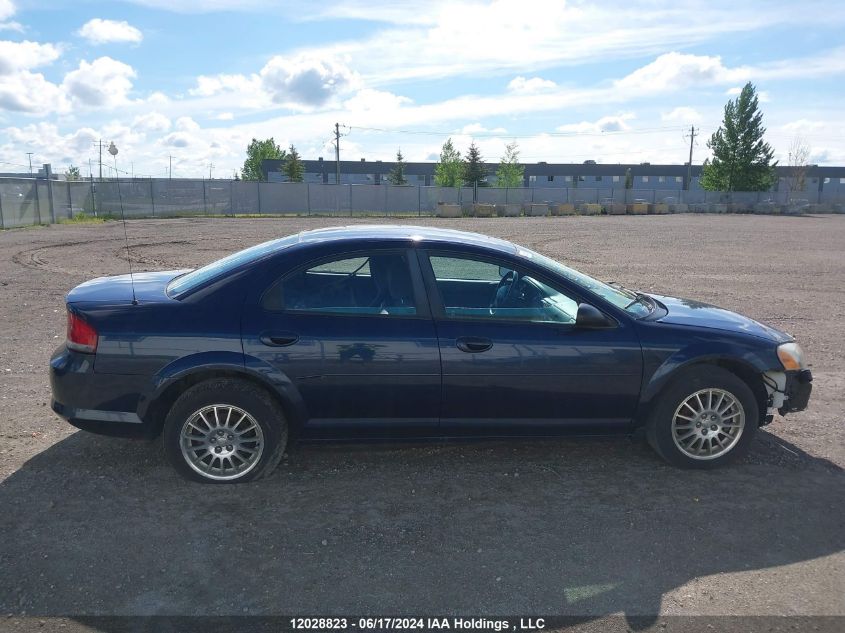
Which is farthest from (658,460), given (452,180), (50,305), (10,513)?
(452,180)

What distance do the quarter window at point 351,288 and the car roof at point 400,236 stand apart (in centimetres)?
15

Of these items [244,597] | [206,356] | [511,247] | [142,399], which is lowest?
[244,597]

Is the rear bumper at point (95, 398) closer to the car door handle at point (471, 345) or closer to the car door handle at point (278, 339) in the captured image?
the car door handle at point (278, 339)

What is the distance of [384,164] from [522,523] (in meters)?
93.8

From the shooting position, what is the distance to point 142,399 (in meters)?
4.19

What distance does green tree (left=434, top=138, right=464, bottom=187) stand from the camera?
71875mm

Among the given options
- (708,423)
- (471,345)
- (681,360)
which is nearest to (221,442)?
(471,345)

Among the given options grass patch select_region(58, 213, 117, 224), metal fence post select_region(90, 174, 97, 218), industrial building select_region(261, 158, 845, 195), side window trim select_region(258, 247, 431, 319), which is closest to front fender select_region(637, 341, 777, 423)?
side window trim select_region(258, 247, 431, 319)

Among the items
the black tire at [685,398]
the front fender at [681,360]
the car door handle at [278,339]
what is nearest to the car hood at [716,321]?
the front fender at [681,360]

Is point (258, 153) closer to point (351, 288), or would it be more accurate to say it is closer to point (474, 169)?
point (474, 169)

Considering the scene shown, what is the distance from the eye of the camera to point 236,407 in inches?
165

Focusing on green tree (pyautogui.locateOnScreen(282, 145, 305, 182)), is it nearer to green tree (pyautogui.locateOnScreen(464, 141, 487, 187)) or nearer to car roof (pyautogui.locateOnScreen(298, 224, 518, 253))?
green tree (pyautogui.locateOnScreen(464, 141, 487, 187))

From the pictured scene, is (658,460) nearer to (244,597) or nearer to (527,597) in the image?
(527,597)

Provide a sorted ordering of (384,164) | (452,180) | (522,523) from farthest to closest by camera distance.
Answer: (384,164)
(452,180)
(522,523)
